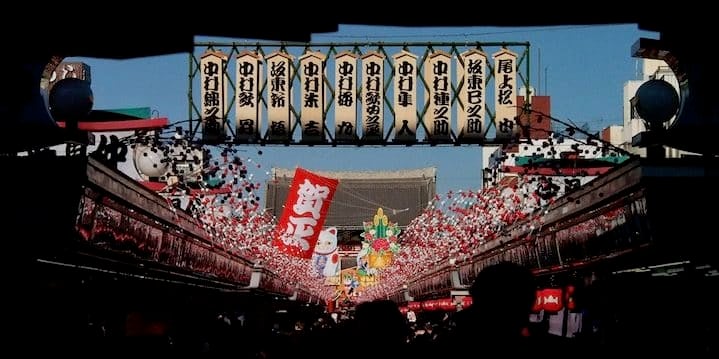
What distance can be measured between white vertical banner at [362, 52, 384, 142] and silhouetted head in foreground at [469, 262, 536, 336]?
78.8ft

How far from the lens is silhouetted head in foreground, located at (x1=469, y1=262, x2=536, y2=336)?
490 cm

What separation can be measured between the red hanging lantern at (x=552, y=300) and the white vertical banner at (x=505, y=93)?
396 centimetres

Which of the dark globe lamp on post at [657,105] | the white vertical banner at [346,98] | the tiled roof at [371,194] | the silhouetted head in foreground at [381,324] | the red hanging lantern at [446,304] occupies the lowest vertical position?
the red hanging lantern at [446,304]

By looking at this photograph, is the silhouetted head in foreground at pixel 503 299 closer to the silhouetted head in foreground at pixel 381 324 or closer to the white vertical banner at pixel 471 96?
the silhouetted head in foreground at pixel 381 324

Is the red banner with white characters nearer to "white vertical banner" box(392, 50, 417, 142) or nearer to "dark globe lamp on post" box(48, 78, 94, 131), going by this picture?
"white vertical banner" box(392, 50, 417, 142)

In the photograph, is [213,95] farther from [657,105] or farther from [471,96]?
[657,105]

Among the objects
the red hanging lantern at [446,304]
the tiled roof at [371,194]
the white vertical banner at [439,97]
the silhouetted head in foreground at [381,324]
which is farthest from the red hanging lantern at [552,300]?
the tiled roof at [371,194]

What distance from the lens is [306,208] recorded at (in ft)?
143

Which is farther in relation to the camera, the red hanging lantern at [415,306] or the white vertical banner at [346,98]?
the red hanging lantern at [415,306]

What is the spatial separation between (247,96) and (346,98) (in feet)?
7.34

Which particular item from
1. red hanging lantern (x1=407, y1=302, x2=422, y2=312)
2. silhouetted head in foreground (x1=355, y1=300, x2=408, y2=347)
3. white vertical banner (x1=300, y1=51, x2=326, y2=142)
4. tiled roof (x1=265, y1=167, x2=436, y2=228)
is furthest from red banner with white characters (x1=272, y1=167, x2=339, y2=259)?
tiled roof (x1=265, y1=167, x2=436, y2=228)

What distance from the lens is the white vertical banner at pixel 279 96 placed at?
2922cm

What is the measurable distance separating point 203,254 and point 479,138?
7.20 m

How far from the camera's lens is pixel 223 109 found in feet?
97.0
